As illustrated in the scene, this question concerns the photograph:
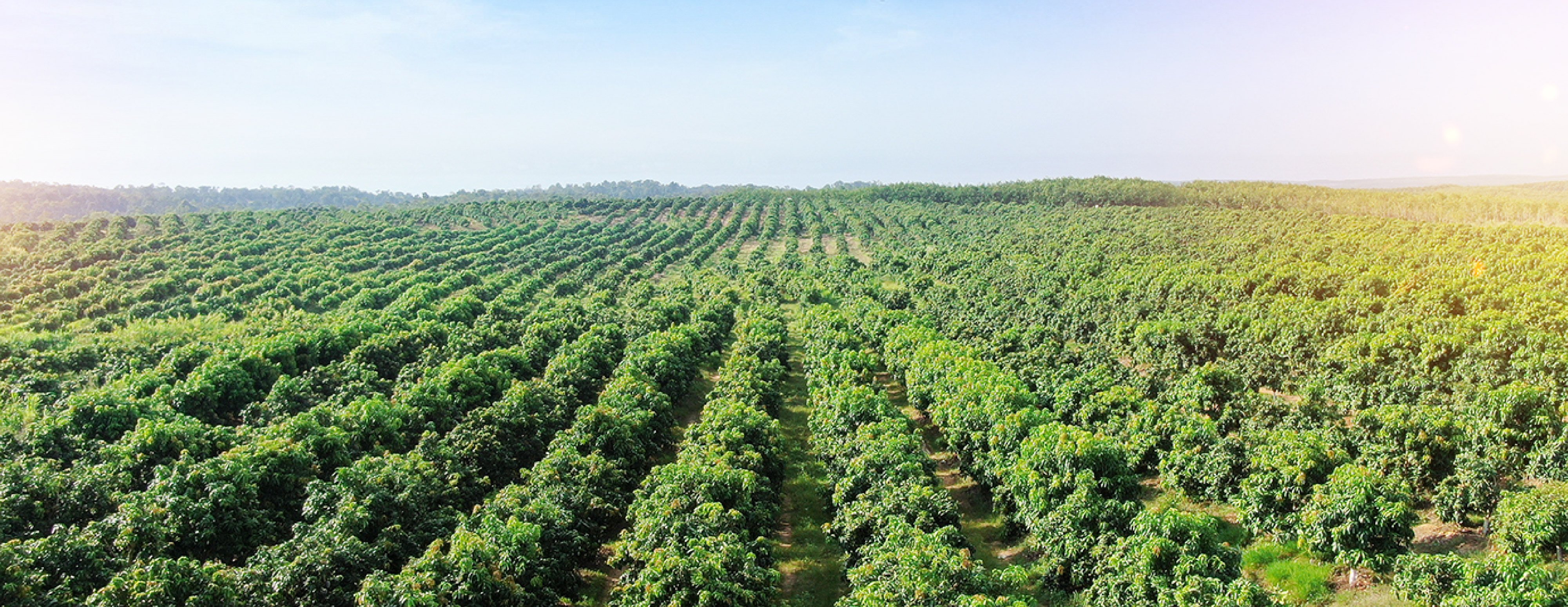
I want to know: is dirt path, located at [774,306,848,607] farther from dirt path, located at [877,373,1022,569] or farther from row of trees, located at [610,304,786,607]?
dirt path, located at [877,373,1022,569]

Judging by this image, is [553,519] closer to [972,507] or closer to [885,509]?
[885,509]

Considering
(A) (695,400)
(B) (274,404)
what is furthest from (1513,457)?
(B) (274,404)

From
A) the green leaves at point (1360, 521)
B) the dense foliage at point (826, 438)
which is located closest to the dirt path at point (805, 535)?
the dense foliage at point (826, 438)

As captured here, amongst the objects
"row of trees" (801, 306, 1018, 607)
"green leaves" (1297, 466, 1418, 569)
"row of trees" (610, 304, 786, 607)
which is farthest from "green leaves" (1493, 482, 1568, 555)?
"row of trees" (610, 304, 786, 607)

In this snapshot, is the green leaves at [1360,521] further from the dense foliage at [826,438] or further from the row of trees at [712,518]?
the row of trees at [712,518]

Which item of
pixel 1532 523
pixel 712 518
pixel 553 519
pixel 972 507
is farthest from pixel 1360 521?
pixel 553 519
